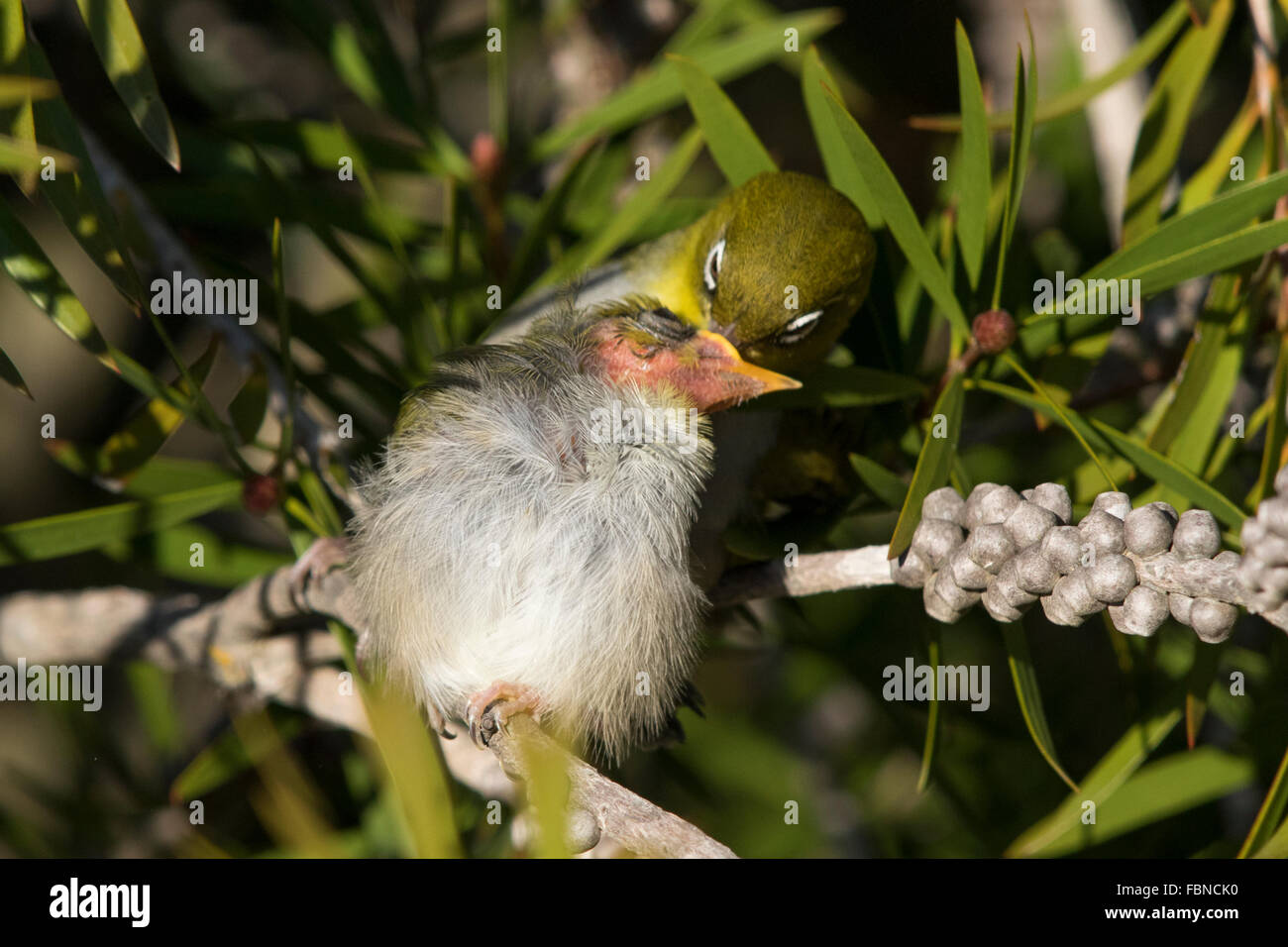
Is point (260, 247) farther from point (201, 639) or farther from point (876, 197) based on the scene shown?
point (876, 197)

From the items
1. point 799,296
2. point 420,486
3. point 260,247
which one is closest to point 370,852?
point 420,486

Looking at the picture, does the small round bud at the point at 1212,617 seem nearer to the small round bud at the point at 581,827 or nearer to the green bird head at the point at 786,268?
the small round bud at the point at 581,827

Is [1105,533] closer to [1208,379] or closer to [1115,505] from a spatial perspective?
[1115,505]

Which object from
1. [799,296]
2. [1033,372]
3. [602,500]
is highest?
[799,296]

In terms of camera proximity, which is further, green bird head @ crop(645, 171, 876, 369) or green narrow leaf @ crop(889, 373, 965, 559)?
green bird head @ crop(645, 171, 876, 369)

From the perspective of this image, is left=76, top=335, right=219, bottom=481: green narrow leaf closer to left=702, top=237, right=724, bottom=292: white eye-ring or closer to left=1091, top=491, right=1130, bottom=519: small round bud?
left=702, top=237, right=724, bottom=292: white eye-ring

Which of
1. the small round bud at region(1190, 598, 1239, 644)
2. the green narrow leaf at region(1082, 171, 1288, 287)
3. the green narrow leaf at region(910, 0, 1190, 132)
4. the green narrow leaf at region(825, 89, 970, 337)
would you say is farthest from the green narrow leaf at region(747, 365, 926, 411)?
the small round bud at region(1190, 598, 1239, 644)

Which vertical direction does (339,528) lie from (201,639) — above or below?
above
